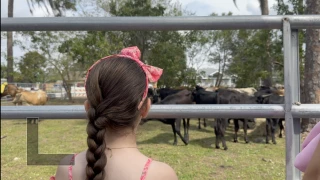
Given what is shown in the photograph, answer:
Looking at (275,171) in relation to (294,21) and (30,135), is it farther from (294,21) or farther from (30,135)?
(30,135)

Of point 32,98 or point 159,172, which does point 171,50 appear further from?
point 32,98

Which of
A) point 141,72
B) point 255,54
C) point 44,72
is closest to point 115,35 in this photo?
point 141,72

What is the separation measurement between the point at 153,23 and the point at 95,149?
1.97 feet

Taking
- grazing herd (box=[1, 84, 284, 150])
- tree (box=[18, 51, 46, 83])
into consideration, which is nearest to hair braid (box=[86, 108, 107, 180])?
grazing herd (box=[1, 84, 284, 150])

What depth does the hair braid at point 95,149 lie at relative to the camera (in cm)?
111

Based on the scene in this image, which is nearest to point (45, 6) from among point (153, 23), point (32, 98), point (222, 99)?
point (32, 98)

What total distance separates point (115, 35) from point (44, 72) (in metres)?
14.6

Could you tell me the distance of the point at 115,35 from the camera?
2.54m

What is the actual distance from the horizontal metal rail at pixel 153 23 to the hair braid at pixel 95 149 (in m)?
0.46

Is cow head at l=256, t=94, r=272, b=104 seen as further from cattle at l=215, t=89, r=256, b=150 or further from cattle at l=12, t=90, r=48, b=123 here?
cattle at l=12, t=90, r=48, b=123

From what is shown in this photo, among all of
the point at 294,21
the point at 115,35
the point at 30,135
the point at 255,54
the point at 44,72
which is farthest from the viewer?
the point at 44,72

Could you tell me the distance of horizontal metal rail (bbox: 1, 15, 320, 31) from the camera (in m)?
1.39

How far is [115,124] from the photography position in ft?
3.83

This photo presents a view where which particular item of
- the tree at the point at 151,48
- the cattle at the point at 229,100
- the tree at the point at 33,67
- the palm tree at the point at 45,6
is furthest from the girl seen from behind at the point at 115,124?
the tree at the point at 33,67
